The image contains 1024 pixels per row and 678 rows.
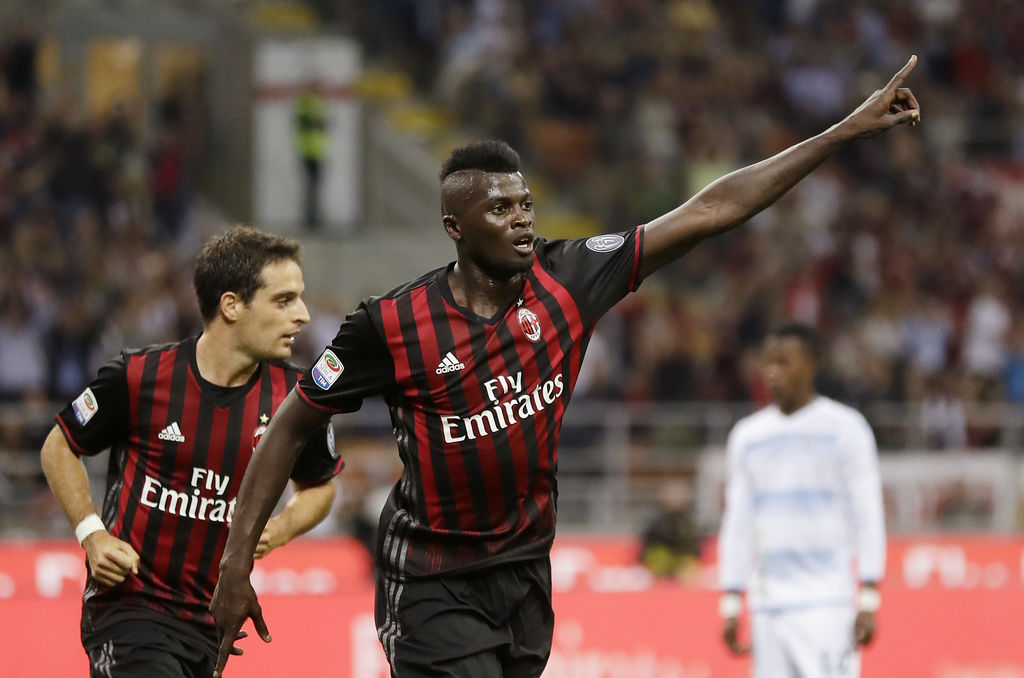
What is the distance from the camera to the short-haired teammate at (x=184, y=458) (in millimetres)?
5199

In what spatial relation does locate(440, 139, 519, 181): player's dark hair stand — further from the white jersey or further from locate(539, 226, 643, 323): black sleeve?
the white jersey

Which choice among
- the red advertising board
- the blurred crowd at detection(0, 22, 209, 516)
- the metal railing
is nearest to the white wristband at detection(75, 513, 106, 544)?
the red advertising board

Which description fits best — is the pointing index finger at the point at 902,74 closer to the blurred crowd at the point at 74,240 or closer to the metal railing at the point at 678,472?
the blurred crowd at the point at 74,240

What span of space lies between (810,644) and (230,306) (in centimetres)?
322

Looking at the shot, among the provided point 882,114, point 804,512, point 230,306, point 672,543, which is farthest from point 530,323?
point 672,543

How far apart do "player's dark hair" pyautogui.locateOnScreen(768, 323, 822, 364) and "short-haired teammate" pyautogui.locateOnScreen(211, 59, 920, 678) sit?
2987mm

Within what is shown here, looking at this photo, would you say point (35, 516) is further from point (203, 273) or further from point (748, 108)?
point (748, 108)

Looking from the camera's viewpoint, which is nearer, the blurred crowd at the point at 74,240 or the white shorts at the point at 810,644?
the white shorts at the point at 810,644

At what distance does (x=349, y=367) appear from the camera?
4676 millimetres

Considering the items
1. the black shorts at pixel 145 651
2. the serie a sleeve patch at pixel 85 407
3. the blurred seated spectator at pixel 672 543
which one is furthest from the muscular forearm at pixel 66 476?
the blurred seated spectator at pixel 672 543

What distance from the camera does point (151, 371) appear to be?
5.40 meters

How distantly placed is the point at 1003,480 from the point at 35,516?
7847mm

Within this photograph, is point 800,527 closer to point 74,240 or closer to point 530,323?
point 530,323

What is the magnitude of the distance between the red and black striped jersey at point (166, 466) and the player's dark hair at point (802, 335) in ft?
9.54
